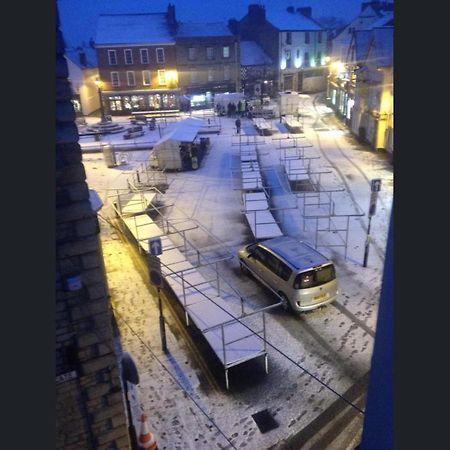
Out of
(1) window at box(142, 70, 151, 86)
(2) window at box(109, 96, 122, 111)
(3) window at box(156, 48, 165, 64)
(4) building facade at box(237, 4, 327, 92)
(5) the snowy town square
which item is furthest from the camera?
(4) building facade at box(237, 4, 327, 92)

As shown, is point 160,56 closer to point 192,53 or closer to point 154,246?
point 192,53

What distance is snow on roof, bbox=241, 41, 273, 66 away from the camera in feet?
183

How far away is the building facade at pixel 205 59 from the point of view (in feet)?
163

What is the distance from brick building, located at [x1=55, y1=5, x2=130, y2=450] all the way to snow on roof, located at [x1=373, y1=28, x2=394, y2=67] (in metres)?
25.8

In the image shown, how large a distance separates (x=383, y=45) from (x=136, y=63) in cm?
3061

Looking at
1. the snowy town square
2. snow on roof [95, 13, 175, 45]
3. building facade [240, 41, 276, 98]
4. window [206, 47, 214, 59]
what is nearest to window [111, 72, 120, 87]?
snow on roof [95, 13, 175, 45]

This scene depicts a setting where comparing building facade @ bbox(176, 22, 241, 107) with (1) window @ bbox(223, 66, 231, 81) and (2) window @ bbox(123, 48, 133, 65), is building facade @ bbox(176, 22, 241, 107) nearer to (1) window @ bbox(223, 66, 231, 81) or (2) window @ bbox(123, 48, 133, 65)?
(1) window @ bbox(223, 66, 231, 81)

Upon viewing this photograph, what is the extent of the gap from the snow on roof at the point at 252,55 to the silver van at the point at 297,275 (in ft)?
161

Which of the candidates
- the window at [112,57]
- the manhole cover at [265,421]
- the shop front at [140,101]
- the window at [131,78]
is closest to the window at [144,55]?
the window at [131,78]

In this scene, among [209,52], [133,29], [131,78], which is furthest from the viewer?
[209,52]

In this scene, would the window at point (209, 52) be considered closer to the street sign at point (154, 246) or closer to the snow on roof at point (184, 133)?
the snow on roof at point (184, 133)

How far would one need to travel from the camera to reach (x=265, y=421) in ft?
25.0

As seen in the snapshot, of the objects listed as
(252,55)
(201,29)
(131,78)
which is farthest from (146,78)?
(252,55)

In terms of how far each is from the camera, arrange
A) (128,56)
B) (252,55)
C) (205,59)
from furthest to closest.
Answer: (252,55)
(205,59)
(128,56)
